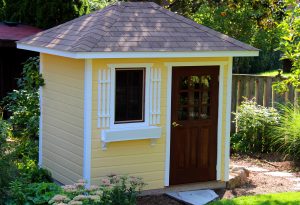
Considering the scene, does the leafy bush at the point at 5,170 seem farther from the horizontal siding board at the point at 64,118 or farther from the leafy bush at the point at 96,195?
the horizontal siding board at the point at 64,118

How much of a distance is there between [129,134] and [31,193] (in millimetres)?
1636

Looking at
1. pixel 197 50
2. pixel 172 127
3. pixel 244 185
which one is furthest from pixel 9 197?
pixel 244 185

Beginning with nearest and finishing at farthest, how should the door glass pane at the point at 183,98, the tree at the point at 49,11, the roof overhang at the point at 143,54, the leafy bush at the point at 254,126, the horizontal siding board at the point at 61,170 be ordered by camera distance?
1. the roof overhang at the point at 143,54
2. the horizontal siding board at the point at 61,170
3. the door glass pane at the point at 183,98
4. the leafy bush at the point at 254,126
5. the tree at the point at 49,11

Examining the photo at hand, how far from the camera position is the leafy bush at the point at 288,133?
37.2 ft

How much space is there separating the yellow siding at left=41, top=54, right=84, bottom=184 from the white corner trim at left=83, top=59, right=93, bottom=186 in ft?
0.57

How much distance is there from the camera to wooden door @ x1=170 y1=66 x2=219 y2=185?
29.8ft

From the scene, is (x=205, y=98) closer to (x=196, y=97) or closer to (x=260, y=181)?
(x=196, y=97)

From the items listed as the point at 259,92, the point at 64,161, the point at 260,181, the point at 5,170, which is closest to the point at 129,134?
→ the point at 64,161

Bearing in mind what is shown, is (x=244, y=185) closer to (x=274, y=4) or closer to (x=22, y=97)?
(x=22, y=97)

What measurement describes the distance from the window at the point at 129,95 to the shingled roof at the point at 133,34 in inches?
18.1

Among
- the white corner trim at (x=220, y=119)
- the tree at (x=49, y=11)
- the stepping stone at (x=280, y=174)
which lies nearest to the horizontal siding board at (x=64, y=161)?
the white corner trim at (x=220, y=119)

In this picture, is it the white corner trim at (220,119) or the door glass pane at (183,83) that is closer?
the door glass pane at (183,83)

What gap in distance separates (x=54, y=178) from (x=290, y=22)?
490 cm

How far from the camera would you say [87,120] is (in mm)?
8383
